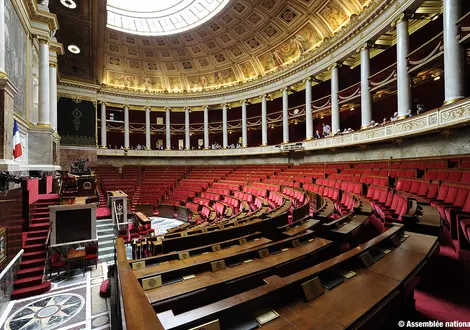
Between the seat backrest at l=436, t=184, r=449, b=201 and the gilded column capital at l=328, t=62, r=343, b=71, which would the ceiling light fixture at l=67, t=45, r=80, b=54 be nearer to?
the gilded column capital at l=328, t=62, r=343, b=71

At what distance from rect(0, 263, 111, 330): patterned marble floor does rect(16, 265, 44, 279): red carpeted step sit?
43cm

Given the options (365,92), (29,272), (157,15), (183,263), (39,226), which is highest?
(157,15)

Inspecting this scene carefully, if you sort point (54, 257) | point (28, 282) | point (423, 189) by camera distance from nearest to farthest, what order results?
1. point (28, 282)
2. point (54, 257)
3. point (423, 189)

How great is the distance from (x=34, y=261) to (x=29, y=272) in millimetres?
393

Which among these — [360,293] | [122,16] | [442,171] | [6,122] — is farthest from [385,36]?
[122,16]

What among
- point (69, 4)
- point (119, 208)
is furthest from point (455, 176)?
point (69, 4)

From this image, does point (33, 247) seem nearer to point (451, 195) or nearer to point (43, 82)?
point (43, 82)

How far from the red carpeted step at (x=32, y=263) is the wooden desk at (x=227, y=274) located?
226 inches

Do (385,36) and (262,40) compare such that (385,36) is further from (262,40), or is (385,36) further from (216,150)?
(216,150)

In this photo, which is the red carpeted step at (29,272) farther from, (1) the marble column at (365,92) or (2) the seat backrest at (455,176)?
(1) the marble column at (365,92)

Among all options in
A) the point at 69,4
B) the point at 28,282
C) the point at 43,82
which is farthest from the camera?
the point at 69,4

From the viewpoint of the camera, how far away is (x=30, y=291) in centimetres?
476

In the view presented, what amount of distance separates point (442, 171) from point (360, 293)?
7008 millimetres

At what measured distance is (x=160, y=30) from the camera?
21.6 meters
